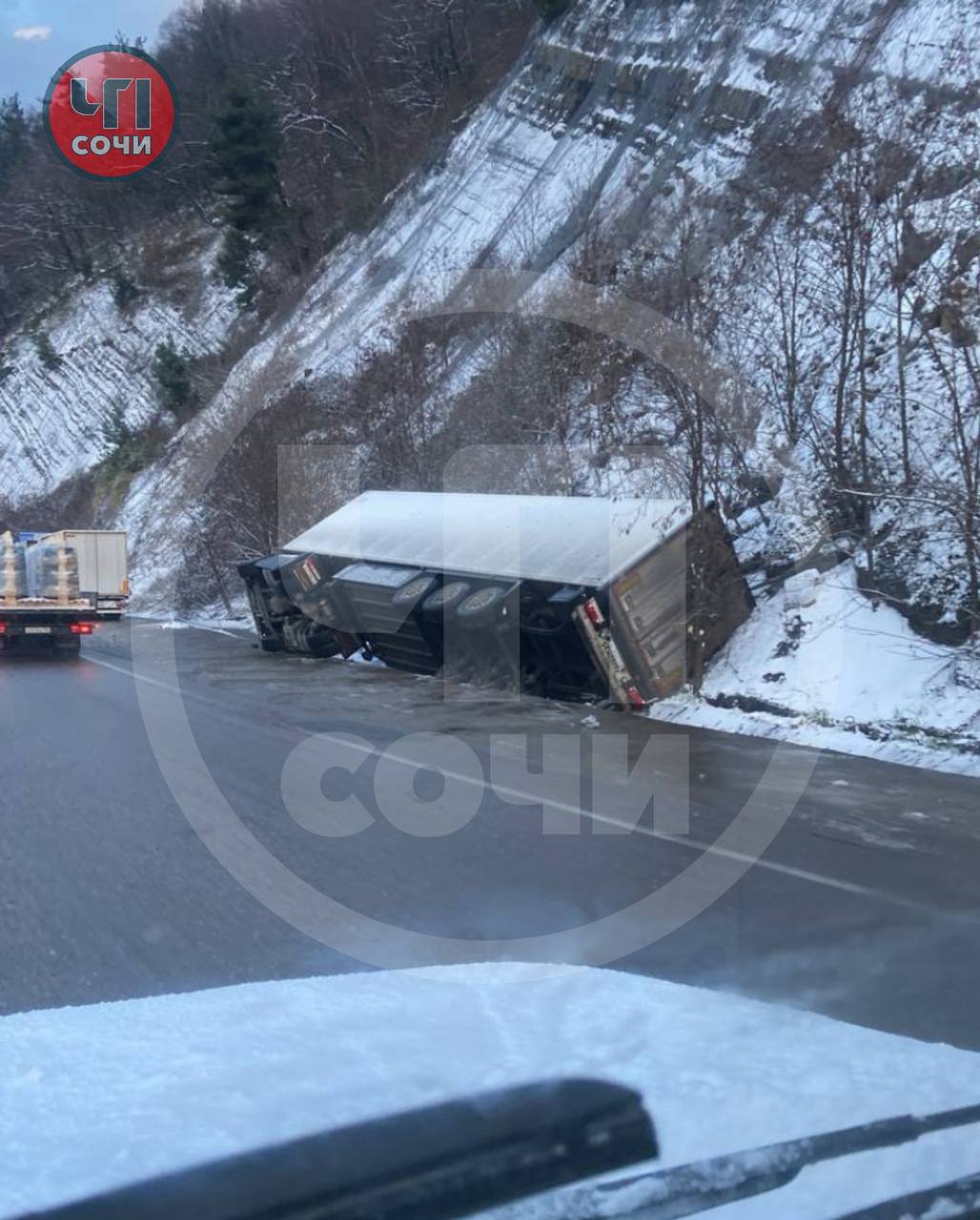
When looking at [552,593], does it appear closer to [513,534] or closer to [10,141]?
[513,534]

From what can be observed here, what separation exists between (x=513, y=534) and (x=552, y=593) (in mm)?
1762

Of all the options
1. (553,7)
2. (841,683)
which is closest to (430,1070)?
(841,683)

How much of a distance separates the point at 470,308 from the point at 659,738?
1921 cm

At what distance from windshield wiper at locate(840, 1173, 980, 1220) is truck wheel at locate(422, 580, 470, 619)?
1346cm

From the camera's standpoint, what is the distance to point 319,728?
12.9 meters

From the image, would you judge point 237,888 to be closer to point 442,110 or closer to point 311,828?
point 311,828

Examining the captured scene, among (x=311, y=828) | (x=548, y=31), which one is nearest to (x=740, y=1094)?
(x=311, y=828)

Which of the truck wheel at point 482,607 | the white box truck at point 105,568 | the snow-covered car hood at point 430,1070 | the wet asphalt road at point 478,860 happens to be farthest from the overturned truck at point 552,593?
the white box truck at point 105,568

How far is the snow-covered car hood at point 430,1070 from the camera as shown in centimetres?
224

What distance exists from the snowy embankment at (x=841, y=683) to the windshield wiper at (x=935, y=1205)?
874 cm

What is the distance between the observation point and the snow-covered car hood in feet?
7.36

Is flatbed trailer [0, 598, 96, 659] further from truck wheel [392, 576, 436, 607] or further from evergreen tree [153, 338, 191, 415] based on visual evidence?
evergreen tree [153, 338, 191, 415]

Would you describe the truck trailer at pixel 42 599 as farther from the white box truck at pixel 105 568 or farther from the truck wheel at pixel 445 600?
the white box truck at pixel 105 568

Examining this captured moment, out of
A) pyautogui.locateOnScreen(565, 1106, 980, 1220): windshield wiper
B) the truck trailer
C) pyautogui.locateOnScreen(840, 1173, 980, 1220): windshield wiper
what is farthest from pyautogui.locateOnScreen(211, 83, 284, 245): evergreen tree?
pyautogui.locateOnScreen(840, 1173, 980, 1220): windshield wiper
